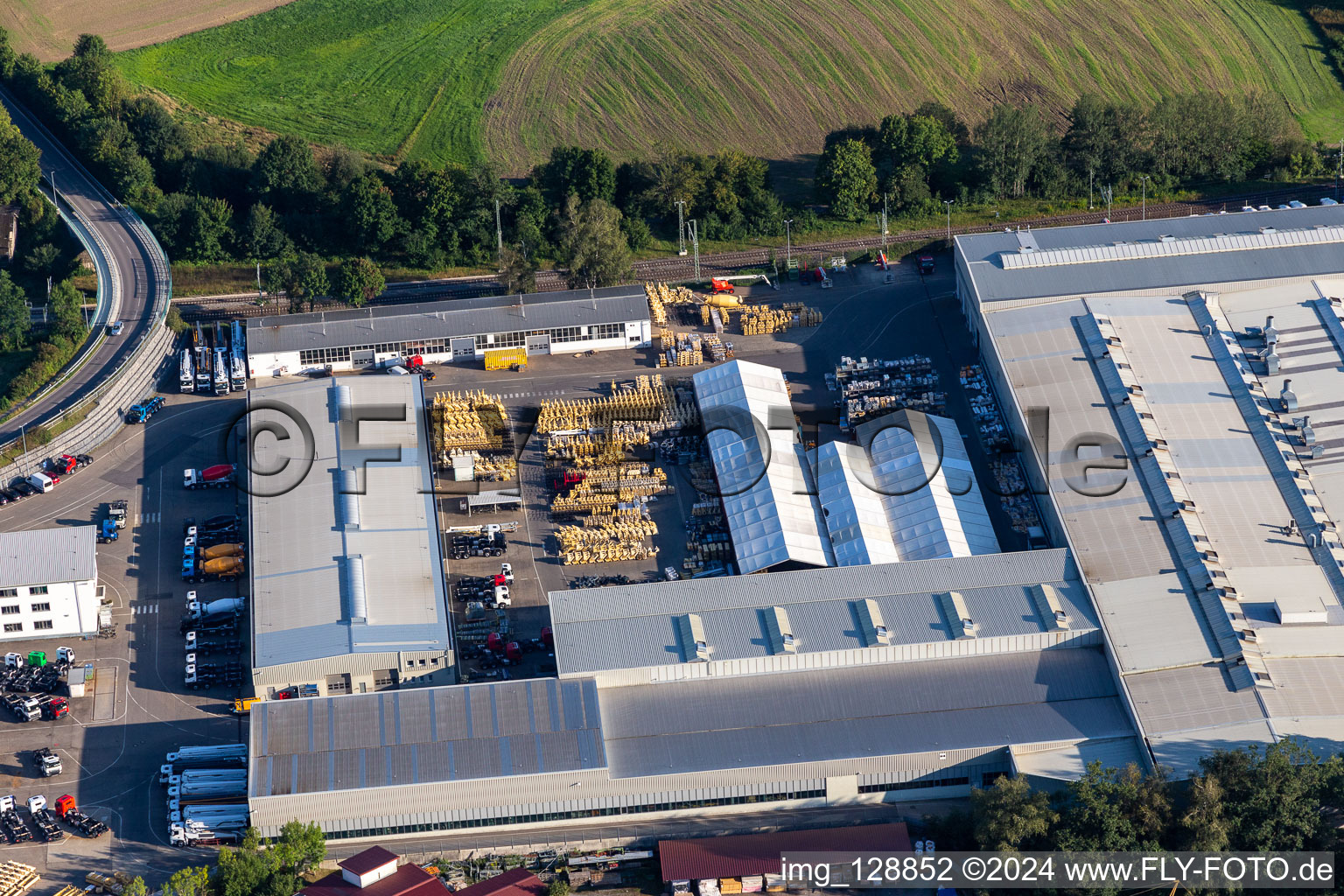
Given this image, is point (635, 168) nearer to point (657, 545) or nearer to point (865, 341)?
point (865, 341)

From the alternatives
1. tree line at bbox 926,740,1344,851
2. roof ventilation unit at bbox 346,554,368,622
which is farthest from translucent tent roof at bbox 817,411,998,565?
roof ventilation unit at bbox 346,554,368,622

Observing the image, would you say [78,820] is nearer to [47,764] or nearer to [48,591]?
[47,764]

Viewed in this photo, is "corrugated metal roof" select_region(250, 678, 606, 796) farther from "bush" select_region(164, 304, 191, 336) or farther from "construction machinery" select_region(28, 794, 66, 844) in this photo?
"bush" select_region(164, 304, 191, 336)

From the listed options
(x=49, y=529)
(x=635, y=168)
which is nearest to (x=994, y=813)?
(x=49, y=529)

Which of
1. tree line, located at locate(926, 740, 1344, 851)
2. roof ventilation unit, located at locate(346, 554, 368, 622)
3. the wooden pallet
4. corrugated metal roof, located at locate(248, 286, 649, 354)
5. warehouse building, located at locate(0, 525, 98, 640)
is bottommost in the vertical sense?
tree line, located at locate(926, 740, 1344, 851)

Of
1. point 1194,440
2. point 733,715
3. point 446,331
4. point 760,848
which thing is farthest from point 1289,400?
point 446,331

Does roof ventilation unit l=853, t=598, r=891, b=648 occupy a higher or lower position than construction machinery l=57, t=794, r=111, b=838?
higher
